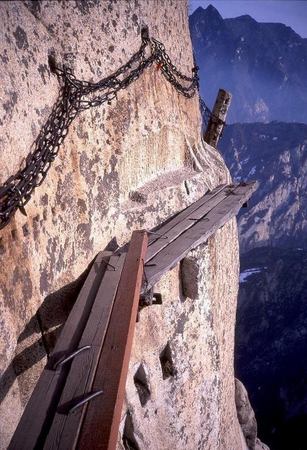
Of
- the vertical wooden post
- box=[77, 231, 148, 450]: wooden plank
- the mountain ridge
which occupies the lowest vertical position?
box=[77, 231, 148, 450]: wooden plank

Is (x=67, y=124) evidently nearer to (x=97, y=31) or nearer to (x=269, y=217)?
(x=97, y=31)

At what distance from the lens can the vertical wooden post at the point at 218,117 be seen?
306 inches

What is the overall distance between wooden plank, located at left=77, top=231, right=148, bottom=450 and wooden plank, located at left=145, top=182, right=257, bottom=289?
43 centimetres

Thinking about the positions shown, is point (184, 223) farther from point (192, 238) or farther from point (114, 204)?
point (114, 204)

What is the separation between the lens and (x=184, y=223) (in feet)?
13.8

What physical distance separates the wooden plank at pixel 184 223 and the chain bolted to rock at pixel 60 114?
56.3 inches

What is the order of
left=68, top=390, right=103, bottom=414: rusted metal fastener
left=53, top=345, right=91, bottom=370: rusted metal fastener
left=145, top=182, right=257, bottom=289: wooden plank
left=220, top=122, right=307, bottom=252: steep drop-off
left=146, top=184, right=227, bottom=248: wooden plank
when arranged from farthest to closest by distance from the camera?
1. left=220, top=122, right=307, bottom=252: steep drop-off
2. left=146, top=184, right=227, bottom=248: wooden plank
3. left=145, top=182, right=257, bottom=289: wooden plank
4. left=53, top=345, right=91, bottom=370: rusted metal fastener
5. left=68, top=390, right=103, bottom=414: rusted metal fastener

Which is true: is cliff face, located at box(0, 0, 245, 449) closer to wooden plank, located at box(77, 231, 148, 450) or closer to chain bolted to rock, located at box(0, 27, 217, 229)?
chain bolted to rock, located at box(0, 27, 217, 229)

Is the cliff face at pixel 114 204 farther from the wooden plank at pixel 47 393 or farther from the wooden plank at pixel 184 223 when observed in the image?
the wooden plank at pixel 47 393

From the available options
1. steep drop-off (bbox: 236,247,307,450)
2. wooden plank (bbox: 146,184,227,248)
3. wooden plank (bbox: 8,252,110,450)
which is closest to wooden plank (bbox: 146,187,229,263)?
wooden plank (bbox: 146,184,227,248)

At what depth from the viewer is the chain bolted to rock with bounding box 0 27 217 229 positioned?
84.9 inches

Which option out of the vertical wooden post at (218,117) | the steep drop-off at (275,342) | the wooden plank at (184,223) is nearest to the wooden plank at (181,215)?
the wooden plank at (184,223)

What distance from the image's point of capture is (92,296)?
2.64 metres

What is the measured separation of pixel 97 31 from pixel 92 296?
8.07 feet
